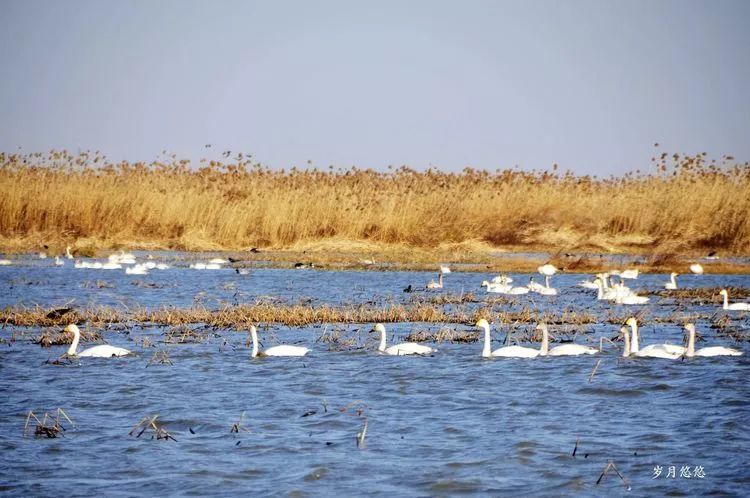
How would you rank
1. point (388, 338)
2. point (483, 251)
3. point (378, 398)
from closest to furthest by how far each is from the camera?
point (378, 398) → point (388, 338) → point (483, 251)

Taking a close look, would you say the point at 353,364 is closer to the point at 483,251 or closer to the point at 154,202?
the point at 483,251

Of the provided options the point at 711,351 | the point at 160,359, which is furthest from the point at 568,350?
the point at 160,359

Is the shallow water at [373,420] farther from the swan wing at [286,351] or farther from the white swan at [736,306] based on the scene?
the white swan at [736,306]

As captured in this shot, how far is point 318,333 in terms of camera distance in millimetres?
15773

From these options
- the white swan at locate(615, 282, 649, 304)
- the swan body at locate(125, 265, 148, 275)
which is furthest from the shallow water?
the swan body at locate(125, 265, 148, 275)

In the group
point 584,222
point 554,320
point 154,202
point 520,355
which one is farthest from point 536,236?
point 520,355

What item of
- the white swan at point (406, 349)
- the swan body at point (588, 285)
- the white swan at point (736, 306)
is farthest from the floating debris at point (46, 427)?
the swan body at point (588, 285)

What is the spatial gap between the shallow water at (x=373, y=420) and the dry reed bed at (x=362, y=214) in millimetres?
15860

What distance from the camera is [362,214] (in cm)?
3288

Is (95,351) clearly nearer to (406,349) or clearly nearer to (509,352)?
(406,349)

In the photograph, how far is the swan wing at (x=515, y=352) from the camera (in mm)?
13500

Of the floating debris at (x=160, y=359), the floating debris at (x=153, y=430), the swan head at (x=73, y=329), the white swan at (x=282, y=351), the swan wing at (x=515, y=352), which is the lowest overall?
the floating debris at (x=153, y=430)

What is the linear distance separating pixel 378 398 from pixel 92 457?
355 centimetres

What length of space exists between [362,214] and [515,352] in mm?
19642
